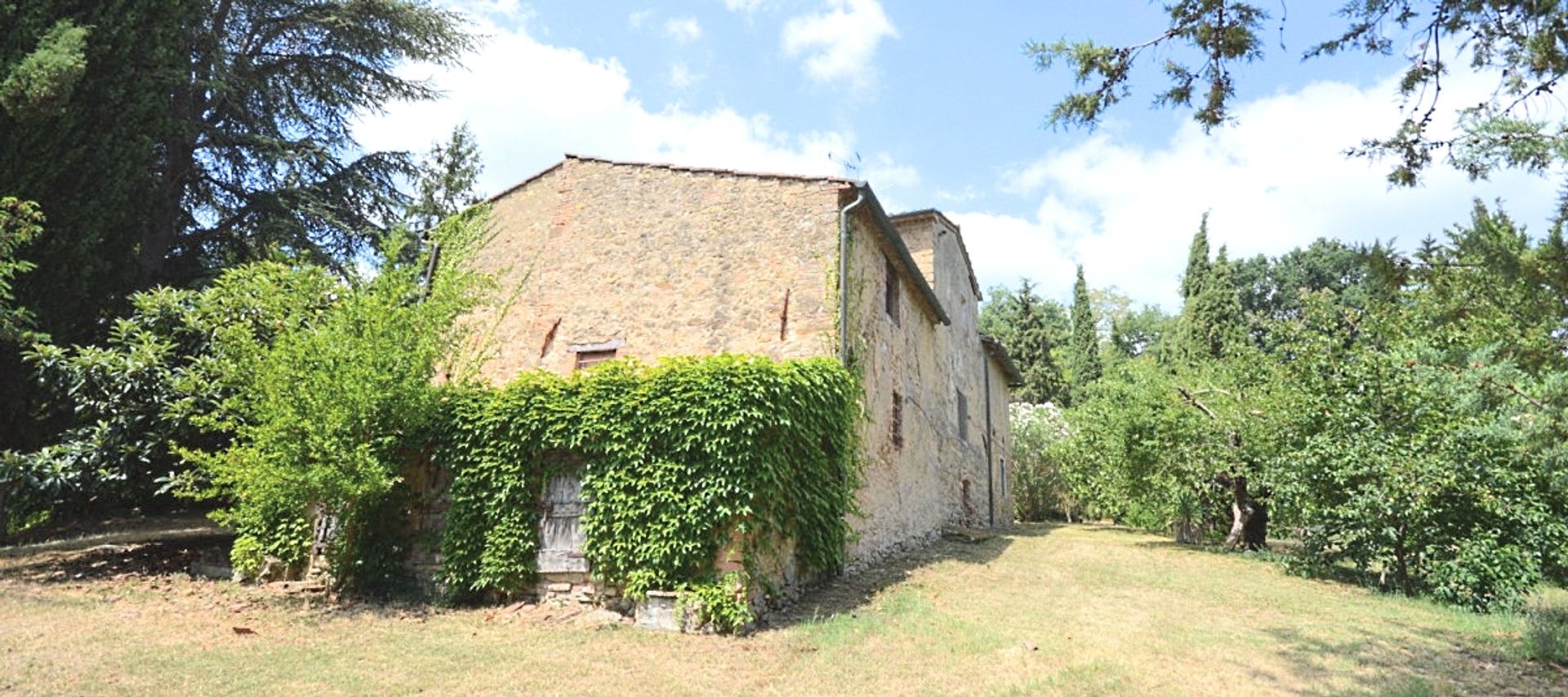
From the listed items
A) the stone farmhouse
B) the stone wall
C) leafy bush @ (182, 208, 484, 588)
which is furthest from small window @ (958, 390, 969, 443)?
leafy bush @ (182, 208, 484, 588)

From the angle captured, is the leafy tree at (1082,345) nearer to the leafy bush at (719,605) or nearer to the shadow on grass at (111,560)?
the leafy bush at (719,605)

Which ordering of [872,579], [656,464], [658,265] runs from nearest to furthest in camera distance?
[656,464] < [872,579] < [658,265]

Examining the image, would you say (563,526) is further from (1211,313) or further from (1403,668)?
(1211,313)

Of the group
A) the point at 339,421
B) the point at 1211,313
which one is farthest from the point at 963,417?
the point at 1211,313

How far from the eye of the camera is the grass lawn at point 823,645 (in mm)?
6355

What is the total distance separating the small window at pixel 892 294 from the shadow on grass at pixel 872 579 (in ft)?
12.2

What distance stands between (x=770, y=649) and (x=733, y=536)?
1.24 meters

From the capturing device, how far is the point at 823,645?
7.47 metres

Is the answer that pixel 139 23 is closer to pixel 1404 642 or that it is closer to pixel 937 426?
pixel 937 426

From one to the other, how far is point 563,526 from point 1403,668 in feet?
26.1

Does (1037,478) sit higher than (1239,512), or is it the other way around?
(1037,478)

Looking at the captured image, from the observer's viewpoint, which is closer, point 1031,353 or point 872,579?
point 872,579

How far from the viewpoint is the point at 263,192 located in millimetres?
15586

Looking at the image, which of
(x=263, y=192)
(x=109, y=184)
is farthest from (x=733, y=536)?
(x=263, y=192)
